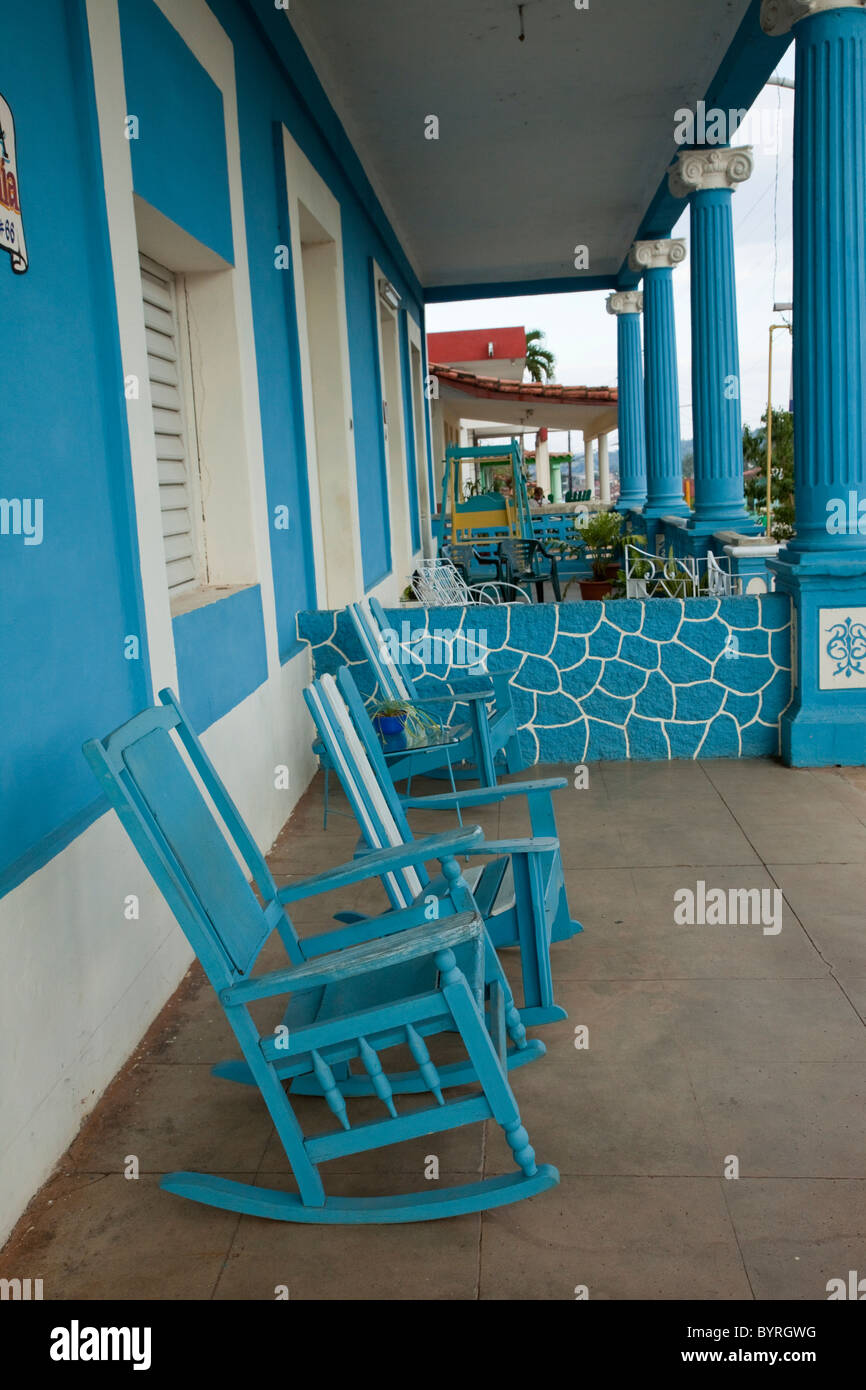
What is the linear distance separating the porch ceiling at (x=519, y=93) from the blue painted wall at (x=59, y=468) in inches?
132

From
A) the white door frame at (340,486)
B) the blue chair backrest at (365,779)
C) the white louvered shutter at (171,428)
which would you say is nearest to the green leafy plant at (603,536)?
the white door frame at (340,486)

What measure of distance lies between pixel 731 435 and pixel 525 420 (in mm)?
16603

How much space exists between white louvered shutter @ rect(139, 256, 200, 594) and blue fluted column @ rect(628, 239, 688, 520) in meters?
7.59

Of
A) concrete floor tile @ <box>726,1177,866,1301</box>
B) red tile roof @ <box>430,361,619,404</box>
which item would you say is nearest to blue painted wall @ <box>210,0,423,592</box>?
concrete floor tile @ <box>726,1177,866,1301</box>

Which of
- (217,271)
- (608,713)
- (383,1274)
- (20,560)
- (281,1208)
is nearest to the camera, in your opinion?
(383,1274)

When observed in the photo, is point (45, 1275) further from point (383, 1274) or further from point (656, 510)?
point (656, 510)

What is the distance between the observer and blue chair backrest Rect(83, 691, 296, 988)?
6.54ft

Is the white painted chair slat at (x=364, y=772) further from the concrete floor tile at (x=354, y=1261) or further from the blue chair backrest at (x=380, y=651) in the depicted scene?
the blue chair backrest at (x=380, y=651)

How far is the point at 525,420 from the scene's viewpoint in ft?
80.3

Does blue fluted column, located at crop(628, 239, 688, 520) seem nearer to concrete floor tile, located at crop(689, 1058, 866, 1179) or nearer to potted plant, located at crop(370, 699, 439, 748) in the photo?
potted plant, located at crop(370, 699, 439, 748)

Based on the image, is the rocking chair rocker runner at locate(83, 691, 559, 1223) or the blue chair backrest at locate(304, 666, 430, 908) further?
the blue chair backrest at locate(304, 666, 430, 908)
